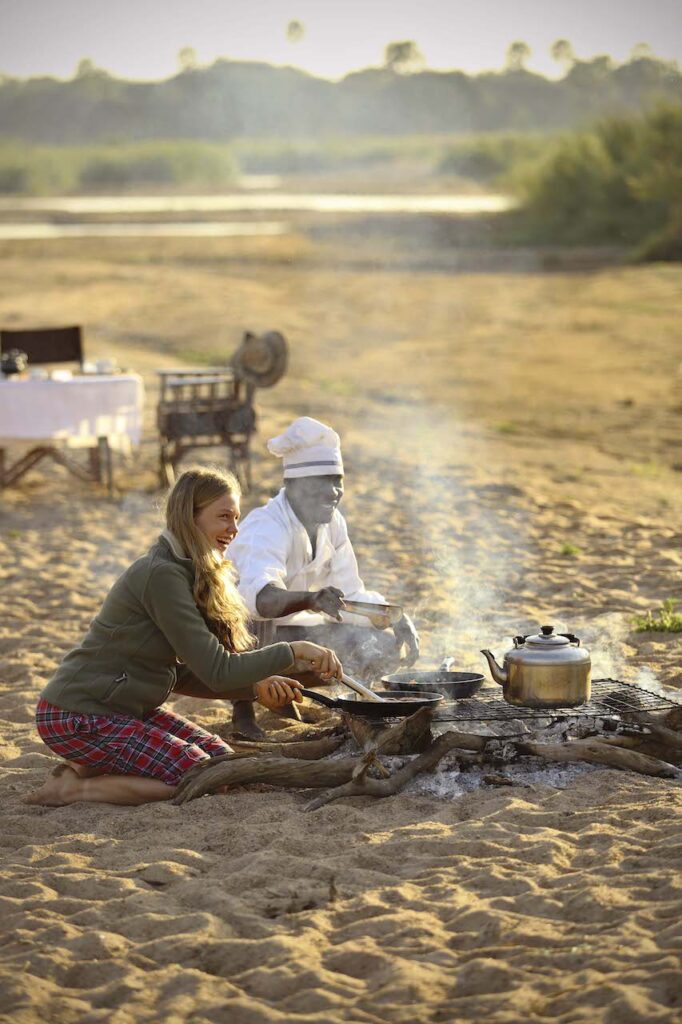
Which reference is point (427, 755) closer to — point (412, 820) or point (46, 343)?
point (412, 820)

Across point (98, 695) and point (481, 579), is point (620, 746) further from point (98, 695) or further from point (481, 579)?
point (481, 579)

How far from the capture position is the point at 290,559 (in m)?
5.05

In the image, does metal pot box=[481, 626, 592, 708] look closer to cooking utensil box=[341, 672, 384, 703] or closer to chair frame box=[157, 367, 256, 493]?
cooking utensil box=[341, 672, 384, 703]

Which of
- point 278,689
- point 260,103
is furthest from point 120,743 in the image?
point 260,103

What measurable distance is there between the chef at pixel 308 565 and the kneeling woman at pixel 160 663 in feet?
1.59

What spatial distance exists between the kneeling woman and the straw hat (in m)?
5.86

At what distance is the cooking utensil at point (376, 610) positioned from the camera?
14.8 ft

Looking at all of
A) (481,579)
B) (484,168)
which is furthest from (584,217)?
(481,579)

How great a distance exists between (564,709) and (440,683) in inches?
16.7

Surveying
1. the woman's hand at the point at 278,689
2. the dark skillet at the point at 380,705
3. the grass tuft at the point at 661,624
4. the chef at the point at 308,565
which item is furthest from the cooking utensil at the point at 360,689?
the grass tuft at the point at 661,624

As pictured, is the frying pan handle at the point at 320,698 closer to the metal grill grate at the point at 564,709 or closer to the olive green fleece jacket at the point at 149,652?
the olive green fleece jacket at the point at 149,652

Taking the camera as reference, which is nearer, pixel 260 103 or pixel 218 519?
pixel 218 519

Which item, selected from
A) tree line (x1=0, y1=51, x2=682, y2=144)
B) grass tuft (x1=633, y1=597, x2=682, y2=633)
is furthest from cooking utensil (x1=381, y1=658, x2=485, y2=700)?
tree line (x1=0, y1=51, x2=682, y2=144)

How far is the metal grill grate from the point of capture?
415 centimetres
